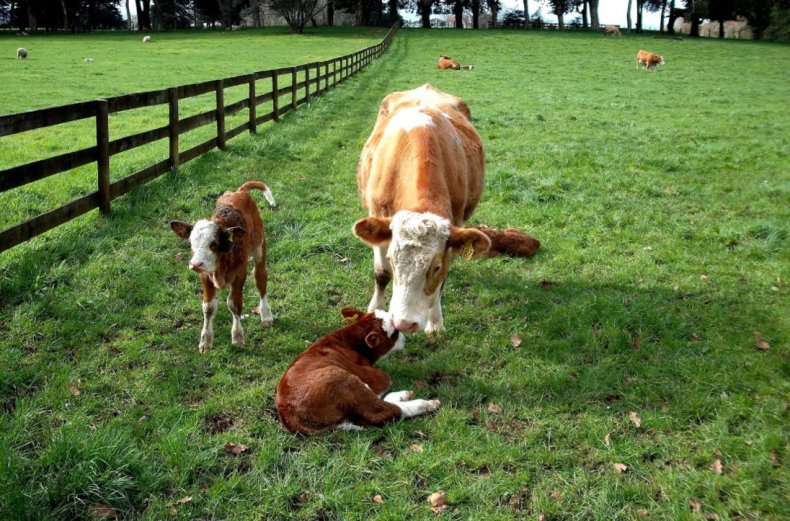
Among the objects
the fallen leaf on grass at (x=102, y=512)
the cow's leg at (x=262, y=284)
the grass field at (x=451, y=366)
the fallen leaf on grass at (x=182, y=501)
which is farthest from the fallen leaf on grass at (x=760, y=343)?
the fallen leaf on grass at (x=102, y=512)

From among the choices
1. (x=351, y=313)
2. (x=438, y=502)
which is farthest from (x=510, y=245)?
(x=438, y=502)

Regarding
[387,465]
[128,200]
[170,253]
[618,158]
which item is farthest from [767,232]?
[128,200]

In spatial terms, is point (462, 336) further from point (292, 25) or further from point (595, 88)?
point (292, 25)

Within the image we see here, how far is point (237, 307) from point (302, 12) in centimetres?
5613

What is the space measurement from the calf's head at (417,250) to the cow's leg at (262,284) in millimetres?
1155

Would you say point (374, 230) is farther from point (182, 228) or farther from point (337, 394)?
point (182, 228)

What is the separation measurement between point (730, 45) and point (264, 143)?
46903 millimetres

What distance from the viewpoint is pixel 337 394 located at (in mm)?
3912

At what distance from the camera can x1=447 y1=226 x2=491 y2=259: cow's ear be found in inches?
179

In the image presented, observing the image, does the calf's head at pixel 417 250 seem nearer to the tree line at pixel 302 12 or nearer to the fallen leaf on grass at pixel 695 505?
the fallen leaf on grass at pixel 695 505

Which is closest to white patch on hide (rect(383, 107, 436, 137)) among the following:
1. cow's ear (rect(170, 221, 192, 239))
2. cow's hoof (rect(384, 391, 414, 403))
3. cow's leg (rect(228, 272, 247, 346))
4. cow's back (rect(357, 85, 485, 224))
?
cow's back (rect(357, 85, 485, 224))

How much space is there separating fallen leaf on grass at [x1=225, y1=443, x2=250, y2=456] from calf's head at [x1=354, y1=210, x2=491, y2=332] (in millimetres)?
1268

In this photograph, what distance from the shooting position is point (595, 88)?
83.0ft

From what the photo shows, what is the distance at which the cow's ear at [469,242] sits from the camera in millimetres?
4559
